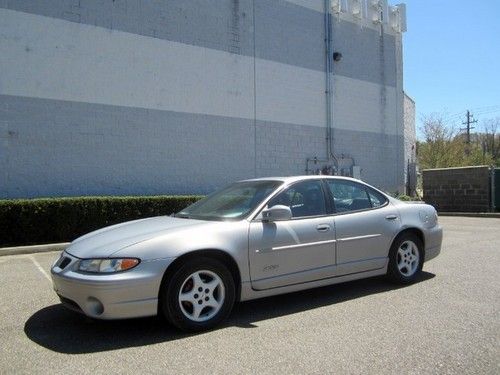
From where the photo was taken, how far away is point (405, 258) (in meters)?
6.50

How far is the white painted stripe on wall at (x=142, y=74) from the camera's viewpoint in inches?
465

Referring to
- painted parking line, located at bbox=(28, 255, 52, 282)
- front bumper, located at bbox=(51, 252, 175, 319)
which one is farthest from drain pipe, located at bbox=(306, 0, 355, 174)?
front bumper, located at bbox=(51, 252, 175, 319)

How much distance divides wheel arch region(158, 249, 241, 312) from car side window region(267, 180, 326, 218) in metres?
0.87

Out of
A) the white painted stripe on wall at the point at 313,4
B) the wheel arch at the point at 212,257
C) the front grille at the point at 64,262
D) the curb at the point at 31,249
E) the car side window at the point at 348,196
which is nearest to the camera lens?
the wheel arch at the point at 212,257

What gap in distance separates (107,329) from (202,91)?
10.8m

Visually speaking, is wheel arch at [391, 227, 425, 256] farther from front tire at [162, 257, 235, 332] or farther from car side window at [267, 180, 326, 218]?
front tire at [162, 257, 235, 332]

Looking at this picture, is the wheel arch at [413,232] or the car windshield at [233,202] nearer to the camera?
the car windshield at [233,202]

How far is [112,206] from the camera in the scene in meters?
11.4

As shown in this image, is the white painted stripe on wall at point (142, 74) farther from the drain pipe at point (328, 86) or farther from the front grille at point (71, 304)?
the front grille at point (71, 304)

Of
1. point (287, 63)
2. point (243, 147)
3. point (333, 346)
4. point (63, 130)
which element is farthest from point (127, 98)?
point (333, 346)

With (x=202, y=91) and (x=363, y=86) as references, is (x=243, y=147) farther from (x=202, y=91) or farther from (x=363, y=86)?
(x=363, y=86)

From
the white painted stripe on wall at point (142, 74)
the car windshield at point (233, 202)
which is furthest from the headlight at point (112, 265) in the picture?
the white painted stripe on wall at point (142, 74)

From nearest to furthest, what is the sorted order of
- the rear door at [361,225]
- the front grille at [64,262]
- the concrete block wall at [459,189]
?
the front grille at [64,262] < the rear door at [361,225] < the concrete block wall at [459,189]

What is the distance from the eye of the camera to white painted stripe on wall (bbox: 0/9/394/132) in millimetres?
11820
